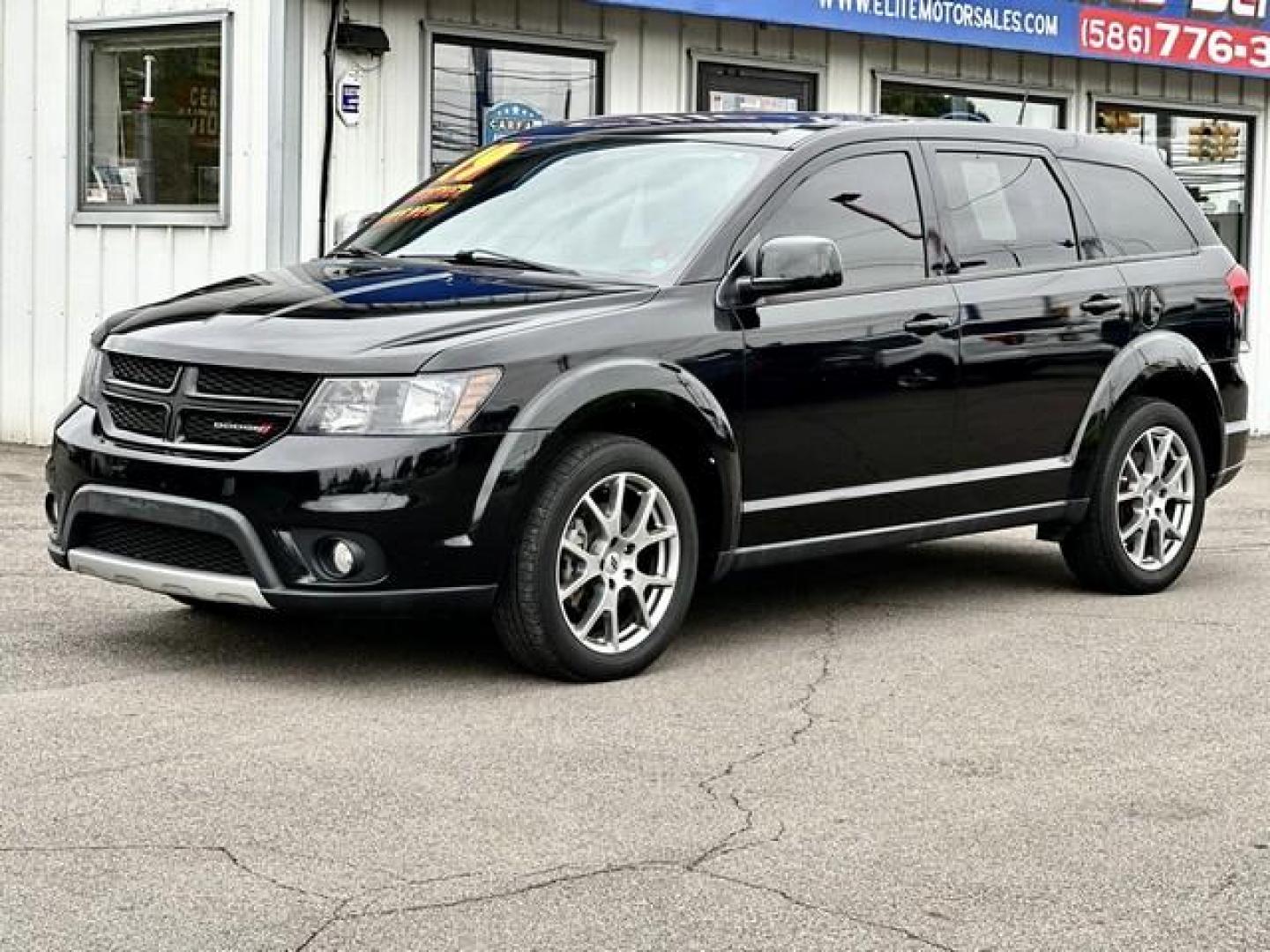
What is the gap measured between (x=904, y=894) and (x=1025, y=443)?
3760 millimetres

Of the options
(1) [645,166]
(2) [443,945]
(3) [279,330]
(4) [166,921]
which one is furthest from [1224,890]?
(1) [645,166]

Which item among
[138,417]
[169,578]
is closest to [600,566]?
[169,578]

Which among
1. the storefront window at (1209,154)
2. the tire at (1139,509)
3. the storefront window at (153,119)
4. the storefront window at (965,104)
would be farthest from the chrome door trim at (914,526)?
the storefront window at (1209,154)

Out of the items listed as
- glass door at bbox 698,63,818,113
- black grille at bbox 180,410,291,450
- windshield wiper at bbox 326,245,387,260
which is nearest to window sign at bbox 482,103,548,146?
glass door at bbox 698,63,818,113

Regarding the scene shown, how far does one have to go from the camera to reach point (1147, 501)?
8.52 m

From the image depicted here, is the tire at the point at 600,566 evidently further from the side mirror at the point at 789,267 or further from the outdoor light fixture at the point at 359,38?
the outdoor light fixture at the point at 359,38

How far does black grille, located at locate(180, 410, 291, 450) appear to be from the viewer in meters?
6.19

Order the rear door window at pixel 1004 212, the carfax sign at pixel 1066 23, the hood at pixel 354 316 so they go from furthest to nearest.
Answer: the carfax sign at pixel 1066 23 → the rear door window at pixel 1004 212 → the hood at pixel 354 316

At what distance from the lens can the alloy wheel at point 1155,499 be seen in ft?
27.8

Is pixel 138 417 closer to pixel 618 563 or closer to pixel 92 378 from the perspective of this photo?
pixel 92 378

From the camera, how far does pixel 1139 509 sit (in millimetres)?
8492

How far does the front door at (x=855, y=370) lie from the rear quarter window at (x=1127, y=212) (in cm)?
102

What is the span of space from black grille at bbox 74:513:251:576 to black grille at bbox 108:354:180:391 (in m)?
0.41

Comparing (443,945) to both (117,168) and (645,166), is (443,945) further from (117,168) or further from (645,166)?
(117,168)
